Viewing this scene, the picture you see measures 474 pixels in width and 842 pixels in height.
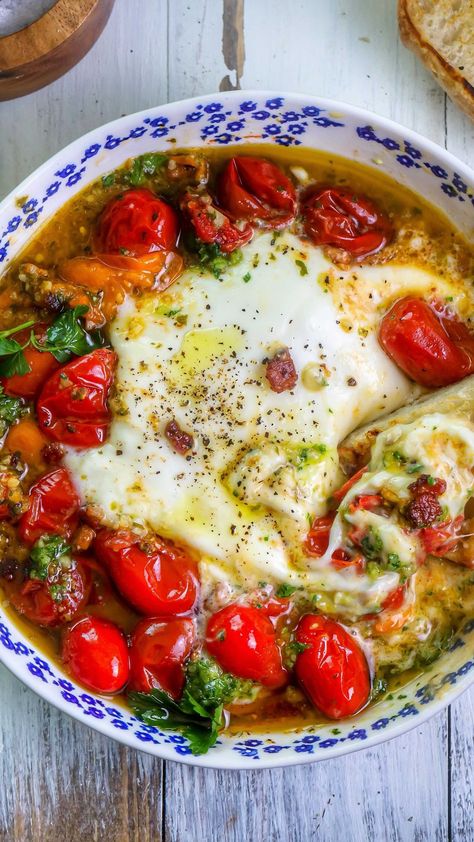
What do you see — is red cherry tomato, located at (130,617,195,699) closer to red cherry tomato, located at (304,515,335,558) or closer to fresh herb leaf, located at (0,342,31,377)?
red cherry tomato, located at (304,515,335,558)

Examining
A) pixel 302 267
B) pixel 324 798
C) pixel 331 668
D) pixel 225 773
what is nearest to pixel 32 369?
pixel 302 267

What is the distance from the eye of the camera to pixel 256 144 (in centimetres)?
326

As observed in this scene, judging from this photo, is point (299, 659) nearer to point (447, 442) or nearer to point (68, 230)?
point (447, 442)

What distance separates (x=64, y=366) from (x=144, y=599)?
36.3 inches

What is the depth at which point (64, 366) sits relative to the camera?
10.4ft

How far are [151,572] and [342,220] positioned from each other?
151 centimetres

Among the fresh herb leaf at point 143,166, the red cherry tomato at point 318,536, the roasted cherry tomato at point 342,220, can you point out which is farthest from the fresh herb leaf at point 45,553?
the roasted cherry tomato at point 342,220

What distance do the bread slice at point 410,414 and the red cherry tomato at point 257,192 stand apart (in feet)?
2.82

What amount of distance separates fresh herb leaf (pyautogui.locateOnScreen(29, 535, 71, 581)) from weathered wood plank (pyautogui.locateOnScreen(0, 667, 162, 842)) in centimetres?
54

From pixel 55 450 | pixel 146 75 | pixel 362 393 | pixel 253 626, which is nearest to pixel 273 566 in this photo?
pixel 253 626

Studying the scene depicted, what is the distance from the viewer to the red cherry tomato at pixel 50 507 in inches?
124

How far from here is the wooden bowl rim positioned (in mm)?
3004

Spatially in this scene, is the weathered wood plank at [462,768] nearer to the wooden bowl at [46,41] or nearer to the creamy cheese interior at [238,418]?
the creamy cheese interior at [238,418]

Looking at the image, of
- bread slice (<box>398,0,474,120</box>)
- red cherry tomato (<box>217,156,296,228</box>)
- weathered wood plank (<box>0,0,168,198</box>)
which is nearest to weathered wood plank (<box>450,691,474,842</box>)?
red cherry tomato (<box>217,156,296,228</box>)
